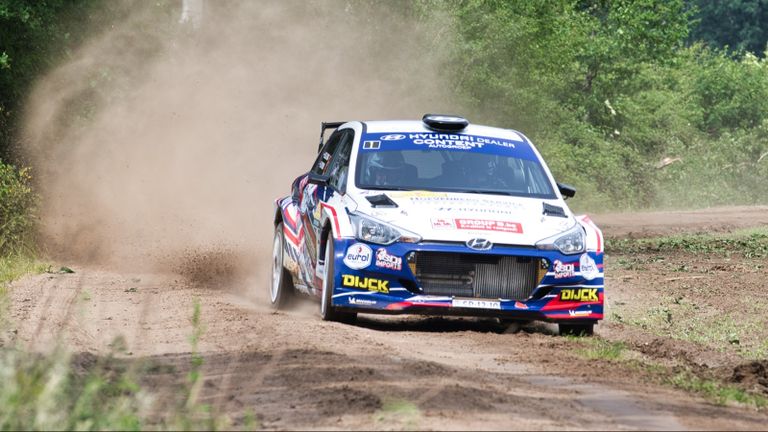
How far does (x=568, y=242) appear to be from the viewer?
10.6 m

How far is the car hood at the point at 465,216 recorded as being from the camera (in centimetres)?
1040

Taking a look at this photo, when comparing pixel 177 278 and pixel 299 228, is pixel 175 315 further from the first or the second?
pixel 177 278

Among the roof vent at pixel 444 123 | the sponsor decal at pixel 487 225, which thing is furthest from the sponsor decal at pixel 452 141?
the sponsor decal at pixel 487 225

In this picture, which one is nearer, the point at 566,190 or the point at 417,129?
the point at 566,190

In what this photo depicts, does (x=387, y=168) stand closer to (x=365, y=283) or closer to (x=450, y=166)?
(x=450, y=166)

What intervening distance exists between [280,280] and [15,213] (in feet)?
23.3

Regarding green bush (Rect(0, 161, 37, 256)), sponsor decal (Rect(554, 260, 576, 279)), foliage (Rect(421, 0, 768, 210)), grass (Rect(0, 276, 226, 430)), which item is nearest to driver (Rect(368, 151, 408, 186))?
sponsor decal (Rect(554, 260, 576, 279))

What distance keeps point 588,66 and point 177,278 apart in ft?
84.5

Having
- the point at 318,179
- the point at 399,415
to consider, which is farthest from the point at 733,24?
the point at 399,415

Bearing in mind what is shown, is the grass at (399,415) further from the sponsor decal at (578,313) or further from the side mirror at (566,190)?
the side mirror at (566,190)

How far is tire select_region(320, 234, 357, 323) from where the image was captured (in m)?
10.6

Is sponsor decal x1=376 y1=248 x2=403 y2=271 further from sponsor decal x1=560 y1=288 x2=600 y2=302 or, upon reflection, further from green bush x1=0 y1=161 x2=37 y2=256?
green bush x1=0 y1=161 x2=37 y2=256

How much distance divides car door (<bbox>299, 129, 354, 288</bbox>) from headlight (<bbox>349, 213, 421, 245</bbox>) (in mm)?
647

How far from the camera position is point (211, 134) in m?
25.3
